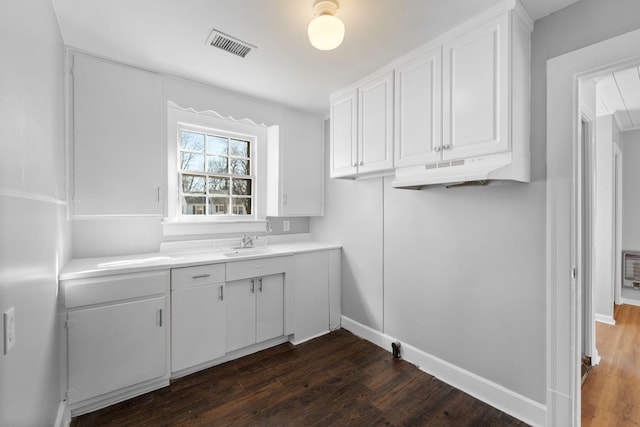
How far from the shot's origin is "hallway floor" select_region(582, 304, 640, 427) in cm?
189

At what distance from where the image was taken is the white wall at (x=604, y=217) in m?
3.42

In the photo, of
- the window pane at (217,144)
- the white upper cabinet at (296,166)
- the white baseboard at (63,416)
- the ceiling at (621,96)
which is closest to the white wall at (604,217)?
the ceiling at (621,96)

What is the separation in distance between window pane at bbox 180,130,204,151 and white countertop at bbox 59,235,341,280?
971 mm

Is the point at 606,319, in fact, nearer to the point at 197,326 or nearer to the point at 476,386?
the point at 476,386

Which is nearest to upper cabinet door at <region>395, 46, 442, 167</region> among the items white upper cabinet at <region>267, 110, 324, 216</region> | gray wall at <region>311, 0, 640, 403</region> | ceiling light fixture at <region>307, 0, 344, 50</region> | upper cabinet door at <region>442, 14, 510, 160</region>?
upper cabinet door at <region>442, 14, 510, 160</region>

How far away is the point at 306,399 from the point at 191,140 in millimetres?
2553

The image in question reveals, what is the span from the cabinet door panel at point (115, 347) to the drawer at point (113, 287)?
0.06 meters

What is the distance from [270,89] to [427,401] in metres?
2.90

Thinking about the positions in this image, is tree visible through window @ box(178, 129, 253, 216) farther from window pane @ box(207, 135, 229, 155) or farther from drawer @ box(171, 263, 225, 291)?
drawer @ box(171, 263, 225, 291)

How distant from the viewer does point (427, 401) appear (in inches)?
81.2

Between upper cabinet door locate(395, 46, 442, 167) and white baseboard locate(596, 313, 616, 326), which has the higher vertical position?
upper cabinet door locate(395, 46, 442, 167)

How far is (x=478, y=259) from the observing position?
6.92 feet

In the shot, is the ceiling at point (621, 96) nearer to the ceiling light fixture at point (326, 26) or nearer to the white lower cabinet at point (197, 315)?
the ceiling light fixture at point (326, 26)

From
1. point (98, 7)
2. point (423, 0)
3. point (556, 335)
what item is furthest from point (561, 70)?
point (98, 7)
